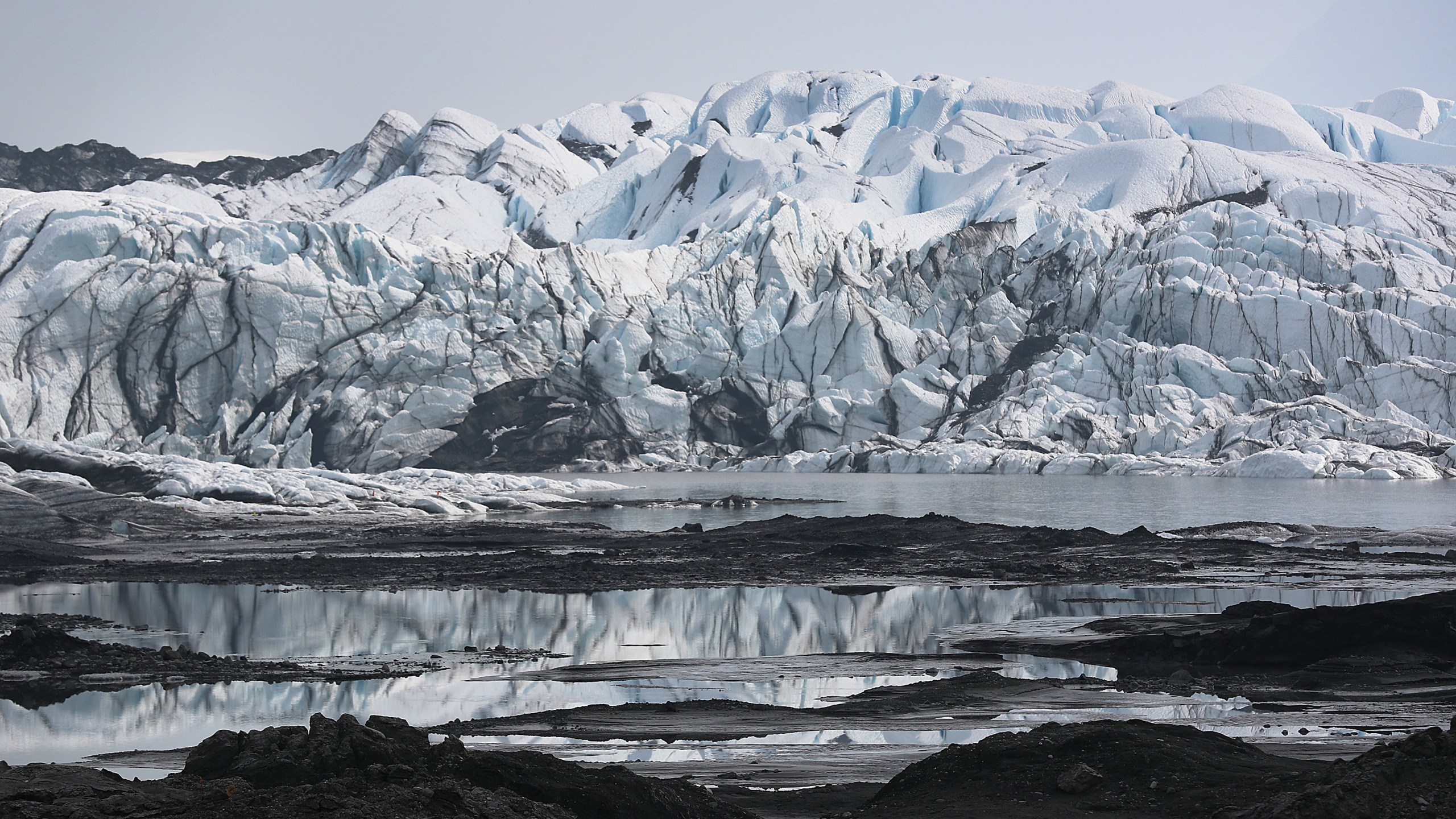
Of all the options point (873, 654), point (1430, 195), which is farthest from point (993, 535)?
point (1430, 195)

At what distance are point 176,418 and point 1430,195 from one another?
77451mm

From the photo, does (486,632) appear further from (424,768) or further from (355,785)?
(355,785)

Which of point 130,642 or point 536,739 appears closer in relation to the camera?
point 536,739

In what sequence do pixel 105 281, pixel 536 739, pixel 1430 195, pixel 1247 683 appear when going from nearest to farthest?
pixel 536 739 → pixel 1247 683 → pixel 105 281 → pixel 1430 195

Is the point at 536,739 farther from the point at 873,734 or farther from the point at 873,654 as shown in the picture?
the point at 873,654

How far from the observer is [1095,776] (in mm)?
7406

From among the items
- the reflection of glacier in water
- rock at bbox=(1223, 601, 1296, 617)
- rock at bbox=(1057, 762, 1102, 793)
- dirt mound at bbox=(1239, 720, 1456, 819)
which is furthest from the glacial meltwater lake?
dirt mound at bbox=(1239, 720, 1456, 819)

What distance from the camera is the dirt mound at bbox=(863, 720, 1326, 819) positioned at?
7.01 meters

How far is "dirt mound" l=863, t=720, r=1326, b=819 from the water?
2789 cm

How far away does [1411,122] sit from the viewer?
124 m

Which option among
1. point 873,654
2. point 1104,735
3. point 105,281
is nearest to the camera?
point 1104,735

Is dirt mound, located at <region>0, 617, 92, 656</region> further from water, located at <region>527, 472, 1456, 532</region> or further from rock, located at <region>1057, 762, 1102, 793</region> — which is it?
water, located at <region>527, 472, 1456, 532</region>

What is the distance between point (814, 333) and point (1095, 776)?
69009 millimetres

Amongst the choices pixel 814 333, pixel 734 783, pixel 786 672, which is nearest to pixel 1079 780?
pixel 734 783
